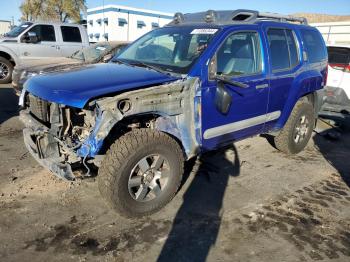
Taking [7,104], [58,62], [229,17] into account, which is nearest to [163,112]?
[229,17]

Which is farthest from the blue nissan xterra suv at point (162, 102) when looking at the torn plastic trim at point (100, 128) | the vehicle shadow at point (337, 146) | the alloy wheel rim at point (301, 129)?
the vehicle shadow at point (337, 146)

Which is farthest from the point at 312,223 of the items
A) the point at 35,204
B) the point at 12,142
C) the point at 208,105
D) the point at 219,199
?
the point at 12,142

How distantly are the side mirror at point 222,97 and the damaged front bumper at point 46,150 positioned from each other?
5.64 feet

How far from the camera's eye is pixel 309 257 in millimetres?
3104

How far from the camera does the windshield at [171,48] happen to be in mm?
3994

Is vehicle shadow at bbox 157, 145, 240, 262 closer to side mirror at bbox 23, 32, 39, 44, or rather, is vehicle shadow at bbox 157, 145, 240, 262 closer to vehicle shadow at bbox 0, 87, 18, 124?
vehicle shadow at bbox 0, 87, 18, 124

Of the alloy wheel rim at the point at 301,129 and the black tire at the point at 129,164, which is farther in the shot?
the alloy wheel rim at the point at 301,129

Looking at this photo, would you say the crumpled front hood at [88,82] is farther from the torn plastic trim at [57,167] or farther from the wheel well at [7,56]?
the wheel well at [7,56]

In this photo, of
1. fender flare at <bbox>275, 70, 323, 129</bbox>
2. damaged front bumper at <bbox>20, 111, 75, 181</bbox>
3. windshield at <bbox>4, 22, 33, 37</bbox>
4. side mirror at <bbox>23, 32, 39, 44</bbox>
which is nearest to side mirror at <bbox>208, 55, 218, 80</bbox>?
fender flare at <bbox>275, 70, 323, 129</bbox>

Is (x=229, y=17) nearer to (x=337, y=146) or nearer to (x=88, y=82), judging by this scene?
(x=88, y=82)

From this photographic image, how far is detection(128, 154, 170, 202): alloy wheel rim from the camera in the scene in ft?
11.5

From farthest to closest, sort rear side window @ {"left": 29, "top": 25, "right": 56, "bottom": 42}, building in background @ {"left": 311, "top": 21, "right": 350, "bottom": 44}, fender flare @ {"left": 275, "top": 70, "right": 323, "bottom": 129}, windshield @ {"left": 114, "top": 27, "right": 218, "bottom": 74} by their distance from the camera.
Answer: building in background @ {"left": 311, "top": 21, "right": 350, "bottom": 44} → rear side window @ {"left": 29, "top": 25, "right": 56, "bottom": 42} → fender flare @ {"left": 275, "top": 70, "right": 323, "bottom": 129} → windshield @ {"left": 114, "top": 27, "right": 218, "bottom": 74}

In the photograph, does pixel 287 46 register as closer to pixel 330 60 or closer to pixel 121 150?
pixel 121 150

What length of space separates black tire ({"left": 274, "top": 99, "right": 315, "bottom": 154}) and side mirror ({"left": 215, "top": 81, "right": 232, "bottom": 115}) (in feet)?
6.16
